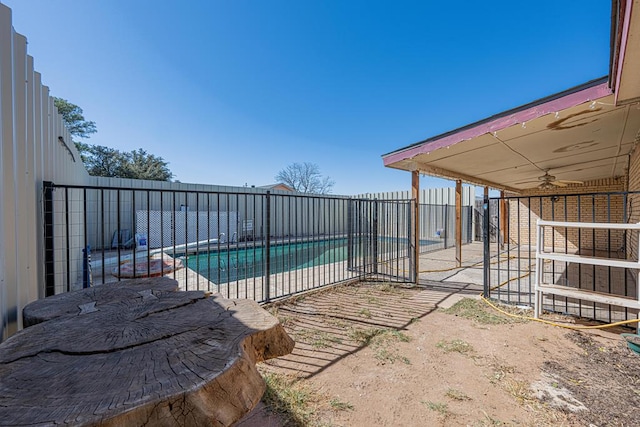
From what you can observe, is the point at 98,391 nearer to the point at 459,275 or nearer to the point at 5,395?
the point at 5,395

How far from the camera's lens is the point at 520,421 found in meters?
1.53

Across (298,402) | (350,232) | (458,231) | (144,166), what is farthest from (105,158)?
(298,402)

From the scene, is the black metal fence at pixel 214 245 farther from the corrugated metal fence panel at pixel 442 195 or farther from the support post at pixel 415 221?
the corrugated metal fence panel at pixel 442 195

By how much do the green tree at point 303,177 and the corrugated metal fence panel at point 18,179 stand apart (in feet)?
81.4

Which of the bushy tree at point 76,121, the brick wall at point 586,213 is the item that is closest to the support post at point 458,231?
the brick wall at point 586,213

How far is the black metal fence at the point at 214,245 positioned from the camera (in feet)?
9.50

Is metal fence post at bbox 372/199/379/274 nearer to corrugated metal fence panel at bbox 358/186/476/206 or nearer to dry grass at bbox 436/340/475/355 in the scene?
dry grass at bbox 436/340/475/355

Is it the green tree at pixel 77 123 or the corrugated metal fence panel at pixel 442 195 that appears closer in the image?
the corrugated metal fence panel at pixel 442 195

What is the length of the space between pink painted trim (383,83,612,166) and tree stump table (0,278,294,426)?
11.2 ft

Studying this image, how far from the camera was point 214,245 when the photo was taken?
1016cm

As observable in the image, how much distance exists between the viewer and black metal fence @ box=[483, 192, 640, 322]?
127 inches

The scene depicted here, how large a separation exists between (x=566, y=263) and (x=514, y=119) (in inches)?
162

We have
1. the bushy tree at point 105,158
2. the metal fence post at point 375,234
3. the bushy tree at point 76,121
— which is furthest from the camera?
the bushy tree at point 105,158

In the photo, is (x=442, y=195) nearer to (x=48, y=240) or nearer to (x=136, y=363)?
(x=48, y=240)
